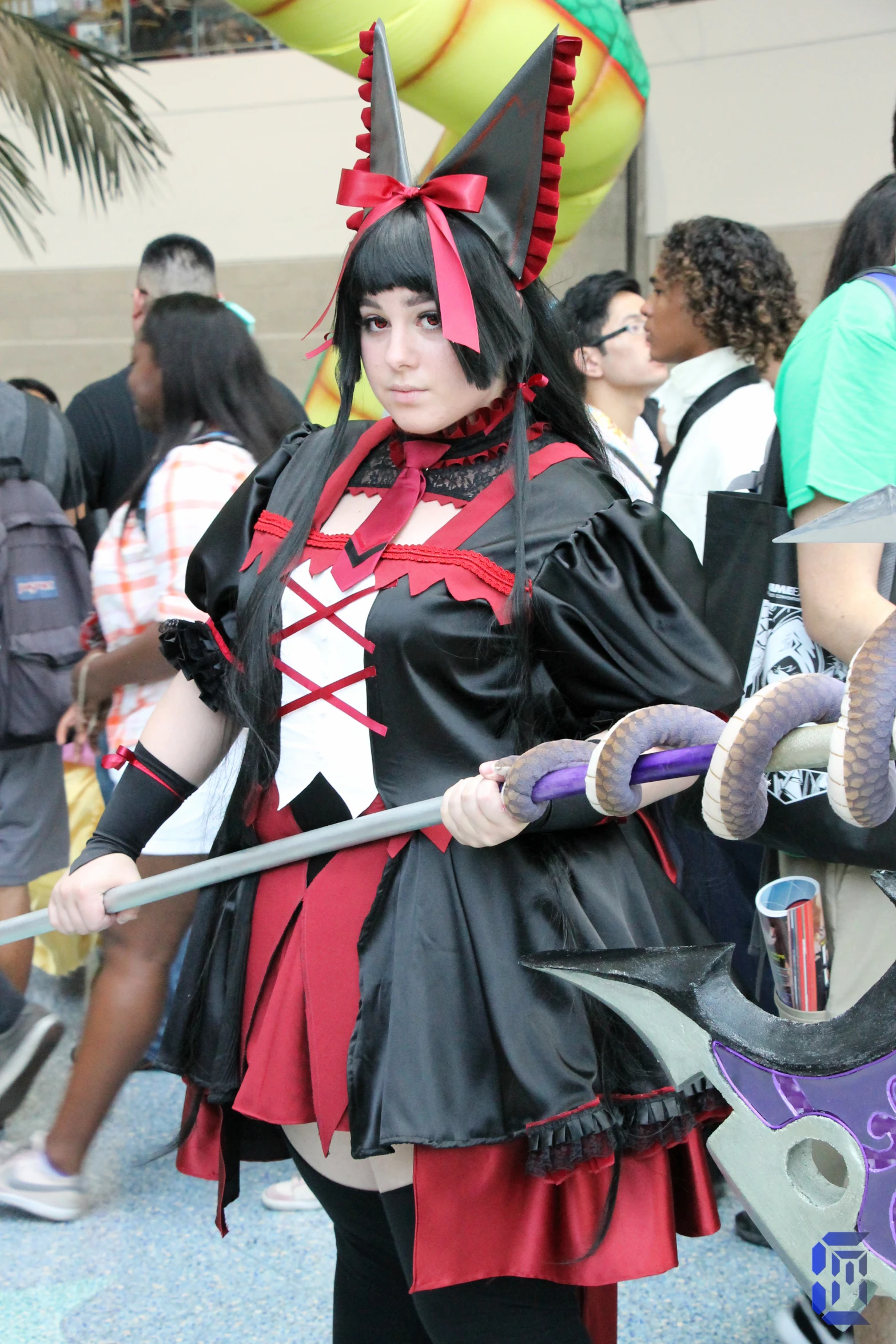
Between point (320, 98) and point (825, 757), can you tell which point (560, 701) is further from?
point (320, 98)

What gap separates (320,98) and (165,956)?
14.0ft

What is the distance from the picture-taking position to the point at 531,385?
127 centimetres

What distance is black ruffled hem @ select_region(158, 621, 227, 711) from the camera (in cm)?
137

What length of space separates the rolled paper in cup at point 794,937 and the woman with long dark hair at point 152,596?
110 centimetres

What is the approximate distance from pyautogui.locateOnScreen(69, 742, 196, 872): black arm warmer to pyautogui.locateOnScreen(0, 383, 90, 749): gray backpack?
1226 millimetres

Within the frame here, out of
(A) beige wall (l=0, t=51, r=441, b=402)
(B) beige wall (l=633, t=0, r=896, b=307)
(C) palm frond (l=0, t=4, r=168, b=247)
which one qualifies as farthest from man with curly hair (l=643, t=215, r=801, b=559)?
(C) palm frond (l=0, t=4, r=168, b=247)

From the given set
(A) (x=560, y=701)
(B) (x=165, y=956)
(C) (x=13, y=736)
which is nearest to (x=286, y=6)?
(C) (x=13, y=736)

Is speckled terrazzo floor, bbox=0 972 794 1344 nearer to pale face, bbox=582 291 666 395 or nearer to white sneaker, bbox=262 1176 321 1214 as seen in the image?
white sneaker, bbox=262 1176 321 1214

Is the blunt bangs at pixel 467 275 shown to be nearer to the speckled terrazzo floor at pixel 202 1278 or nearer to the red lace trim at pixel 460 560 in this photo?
the red lace trim at pixel 460 560

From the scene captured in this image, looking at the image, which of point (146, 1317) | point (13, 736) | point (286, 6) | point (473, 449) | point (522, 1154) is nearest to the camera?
point (522, 1154)

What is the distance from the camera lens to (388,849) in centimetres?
121

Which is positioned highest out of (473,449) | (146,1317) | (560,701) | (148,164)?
(148,164)

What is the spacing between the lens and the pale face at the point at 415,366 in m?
1.20

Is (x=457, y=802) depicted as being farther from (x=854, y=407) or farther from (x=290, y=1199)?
(x=290, y=1199)
